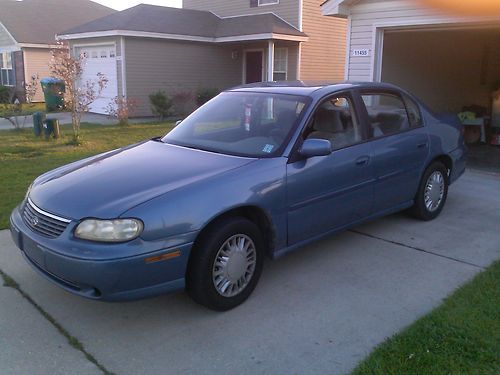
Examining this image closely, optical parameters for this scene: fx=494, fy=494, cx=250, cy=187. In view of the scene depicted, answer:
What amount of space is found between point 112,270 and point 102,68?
1644cm

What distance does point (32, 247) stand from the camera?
11.4 feet

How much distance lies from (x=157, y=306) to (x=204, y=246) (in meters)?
0.75

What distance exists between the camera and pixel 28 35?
23.4 m

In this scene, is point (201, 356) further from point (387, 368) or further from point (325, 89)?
point (325, 89)

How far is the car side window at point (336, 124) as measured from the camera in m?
4.45

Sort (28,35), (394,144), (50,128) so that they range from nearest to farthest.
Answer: (394,144) < (50,128) < (28,35)

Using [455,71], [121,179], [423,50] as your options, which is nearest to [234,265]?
[121,179]

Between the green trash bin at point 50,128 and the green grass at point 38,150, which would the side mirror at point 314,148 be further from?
the green trash bin at point 50,128

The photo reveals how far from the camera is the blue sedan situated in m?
3.21

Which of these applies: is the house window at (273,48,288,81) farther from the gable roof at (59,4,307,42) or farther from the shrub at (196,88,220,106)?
the shrub at (196,88,220,106)

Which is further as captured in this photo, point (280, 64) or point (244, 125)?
point (280, 64)

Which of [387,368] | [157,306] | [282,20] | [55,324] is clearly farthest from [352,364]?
[282,20]

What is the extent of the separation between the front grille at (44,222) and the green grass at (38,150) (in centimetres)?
205

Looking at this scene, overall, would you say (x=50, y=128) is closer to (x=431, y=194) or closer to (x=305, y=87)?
(x=305, y=87)
